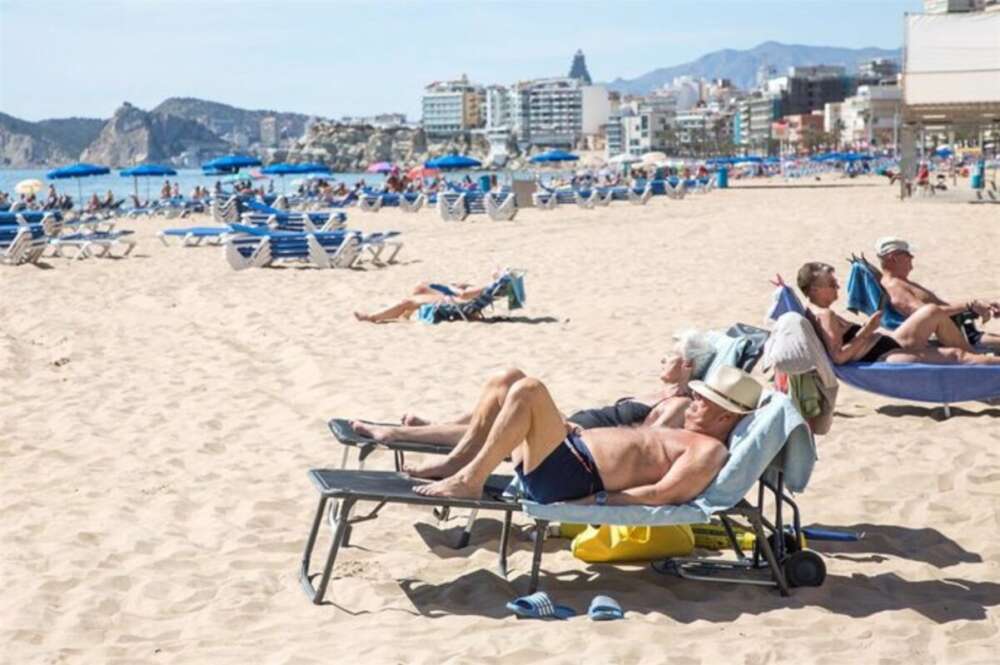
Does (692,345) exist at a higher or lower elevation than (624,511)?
higher

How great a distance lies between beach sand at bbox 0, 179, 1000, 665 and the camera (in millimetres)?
3717

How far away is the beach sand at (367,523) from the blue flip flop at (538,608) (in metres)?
0.08

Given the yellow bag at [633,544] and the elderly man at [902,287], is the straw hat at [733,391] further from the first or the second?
the elderly man at [902,287]

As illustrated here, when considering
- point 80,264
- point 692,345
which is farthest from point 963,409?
point 80,264

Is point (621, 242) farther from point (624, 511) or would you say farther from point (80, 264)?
point (624, 511)

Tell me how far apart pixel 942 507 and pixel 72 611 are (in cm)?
325

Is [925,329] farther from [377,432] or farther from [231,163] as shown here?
[231,163]

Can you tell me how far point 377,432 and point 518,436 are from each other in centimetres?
94

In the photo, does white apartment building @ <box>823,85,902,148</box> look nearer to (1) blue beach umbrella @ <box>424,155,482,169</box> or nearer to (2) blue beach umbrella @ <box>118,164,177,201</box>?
(1) blue beach umbrella @ <box>424,155,482,169</box>

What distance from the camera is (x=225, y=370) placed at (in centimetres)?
841

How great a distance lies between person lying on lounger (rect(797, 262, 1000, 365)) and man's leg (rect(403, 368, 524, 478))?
8.59ft

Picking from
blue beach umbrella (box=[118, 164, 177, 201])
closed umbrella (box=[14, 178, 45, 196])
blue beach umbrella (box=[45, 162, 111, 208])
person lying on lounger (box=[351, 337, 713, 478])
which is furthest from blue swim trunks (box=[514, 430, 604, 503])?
blue beach umbrella (box=[118, 164, 177, 201])

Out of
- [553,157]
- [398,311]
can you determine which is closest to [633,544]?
[398,311]

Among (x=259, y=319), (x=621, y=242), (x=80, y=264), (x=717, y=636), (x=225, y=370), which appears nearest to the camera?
(x=717, y=636)
